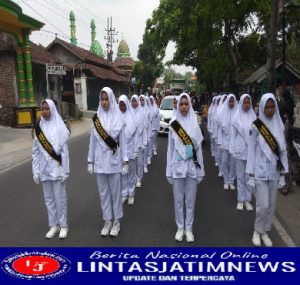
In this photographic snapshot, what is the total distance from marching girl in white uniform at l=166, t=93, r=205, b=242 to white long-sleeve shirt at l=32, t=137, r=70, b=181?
1505 millimetres

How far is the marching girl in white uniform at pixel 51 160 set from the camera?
18.6ft

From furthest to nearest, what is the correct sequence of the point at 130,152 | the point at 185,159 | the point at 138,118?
the point at 138,118 → the point at 130,152 → the point at 185,159

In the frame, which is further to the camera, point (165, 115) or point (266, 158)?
point (165, 115)

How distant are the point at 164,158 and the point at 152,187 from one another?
3779 millimetres

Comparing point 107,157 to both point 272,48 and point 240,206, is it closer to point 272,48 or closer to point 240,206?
point 240,206

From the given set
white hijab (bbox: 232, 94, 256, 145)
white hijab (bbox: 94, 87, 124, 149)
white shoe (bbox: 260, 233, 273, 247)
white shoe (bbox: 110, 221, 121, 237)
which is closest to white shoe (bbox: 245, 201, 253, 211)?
white hijab (bbox: 232, 94, 256, 145)

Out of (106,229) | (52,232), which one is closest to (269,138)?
(106,229)

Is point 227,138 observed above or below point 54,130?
below

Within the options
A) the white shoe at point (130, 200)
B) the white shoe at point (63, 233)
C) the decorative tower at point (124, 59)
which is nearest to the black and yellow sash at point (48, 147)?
the white shoe at point (63, 233)

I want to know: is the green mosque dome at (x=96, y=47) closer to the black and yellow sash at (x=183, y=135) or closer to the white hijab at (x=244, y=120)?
the white hijab at (x=244, y=120)

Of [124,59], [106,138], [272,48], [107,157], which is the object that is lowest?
[107,157]

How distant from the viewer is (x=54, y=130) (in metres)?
5.74

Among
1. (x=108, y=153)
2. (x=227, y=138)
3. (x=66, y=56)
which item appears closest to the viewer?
(x=108, y=153)

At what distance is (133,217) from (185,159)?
1773mm
